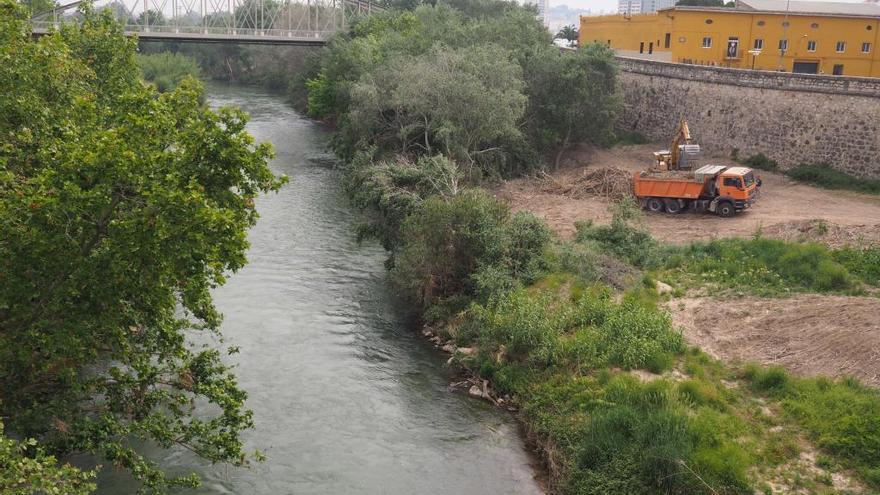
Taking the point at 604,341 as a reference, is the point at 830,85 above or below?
above

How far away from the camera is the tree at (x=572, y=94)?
43438mm

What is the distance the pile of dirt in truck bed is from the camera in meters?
36.6

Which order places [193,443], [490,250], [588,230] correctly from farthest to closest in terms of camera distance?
[588,230] < [490,250] < [193,443]

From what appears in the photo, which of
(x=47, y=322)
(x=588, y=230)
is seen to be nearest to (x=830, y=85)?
(x=588, y=230)

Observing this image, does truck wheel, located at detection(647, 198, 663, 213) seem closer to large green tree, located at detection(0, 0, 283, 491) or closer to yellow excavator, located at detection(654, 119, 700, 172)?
yellow excavator, located at detection(654, 119, 700, 172)

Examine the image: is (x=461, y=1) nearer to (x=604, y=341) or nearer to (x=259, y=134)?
(x=259, y=134)

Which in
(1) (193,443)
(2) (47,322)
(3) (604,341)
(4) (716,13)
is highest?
(4) (716,13)

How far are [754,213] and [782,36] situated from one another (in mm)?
22475

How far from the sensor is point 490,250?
2591 centimetres

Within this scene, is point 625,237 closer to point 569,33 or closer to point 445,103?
point 445,103

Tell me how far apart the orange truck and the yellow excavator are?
58cm

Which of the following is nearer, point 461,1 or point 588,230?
point 588,230

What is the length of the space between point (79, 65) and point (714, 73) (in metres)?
33.8

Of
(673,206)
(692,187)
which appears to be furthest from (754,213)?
(673,206)
